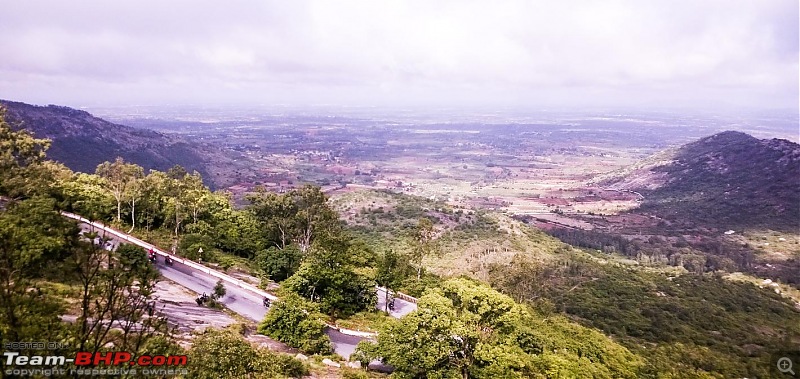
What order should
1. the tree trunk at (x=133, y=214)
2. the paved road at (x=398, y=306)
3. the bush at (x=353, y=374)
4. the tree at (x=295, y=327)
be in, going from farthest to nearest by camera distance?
the tree trunk at (x=133, y=214), the paved road at (x=398, y=306), the tree at (x=295, y=327), the bush at (x=353, y=374)

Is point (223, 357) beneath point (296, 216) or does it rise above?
above

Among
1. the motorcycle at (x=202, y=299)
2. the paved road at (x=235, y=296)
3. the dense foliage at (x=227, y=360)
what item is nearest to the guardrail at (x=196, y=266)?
the paved road at (x=235, y=296)

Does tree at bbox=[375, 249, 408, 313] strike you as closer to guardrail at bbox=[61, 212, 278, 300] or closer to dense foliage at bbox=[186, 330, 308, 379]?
guardrail at bbox=[61, 212, 278, 300]

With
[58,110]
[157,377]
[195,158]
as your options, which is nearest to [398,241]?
[157,377]

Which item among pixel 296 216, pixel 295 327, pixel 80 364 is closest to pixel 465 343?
pixel 295 327

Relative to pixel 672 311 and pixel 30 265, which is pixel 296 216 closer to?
pixel 30 265

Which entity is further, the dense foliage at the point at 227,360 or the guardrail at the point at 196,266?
the guardrail at the point at 196,266

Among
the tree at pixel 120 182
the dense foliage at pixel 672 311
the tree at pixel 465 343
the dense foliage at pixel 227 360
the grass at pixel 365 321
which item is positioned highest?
the tree at pixel 120 182

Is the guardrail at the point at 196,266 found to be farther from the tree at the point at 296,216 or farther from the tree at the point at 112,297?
the tree at the point at 112,297
